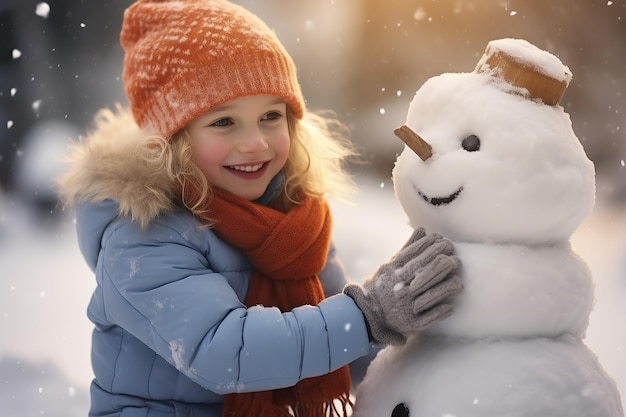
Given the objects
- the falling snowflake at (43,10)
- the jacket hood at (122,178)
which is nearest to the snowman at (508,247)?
the jacket hood at (122,178)

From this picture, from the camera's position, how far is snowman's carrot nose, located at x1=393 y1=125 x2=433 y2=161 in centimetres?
100

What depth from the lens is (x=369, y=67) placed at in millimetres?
2361

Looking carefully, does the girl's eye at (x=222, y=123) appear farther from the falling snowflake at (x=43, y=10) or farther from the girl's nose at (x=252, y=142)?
the falling snowflake at (x=43, y=10)

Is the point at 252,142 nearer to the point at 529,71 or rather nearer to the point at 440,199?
the point at 440,199

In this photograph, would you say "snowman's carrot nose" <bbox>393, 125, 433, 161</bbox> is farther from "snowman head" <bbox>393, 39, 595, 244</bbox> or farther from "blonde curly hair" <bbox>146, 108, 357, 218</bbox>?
"blonde curly hair" <bbox>146, 108, 357, 218</bbox>

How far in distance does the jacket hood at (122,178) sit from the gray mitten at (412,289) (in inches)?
15.1

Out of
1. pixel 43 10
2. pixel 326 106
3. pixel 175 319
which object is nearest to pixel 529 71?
pixel 175 319

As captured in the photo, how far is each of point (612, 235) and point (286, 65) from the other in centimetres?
110

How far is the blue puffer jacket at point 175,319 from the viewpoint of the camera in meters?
1.03

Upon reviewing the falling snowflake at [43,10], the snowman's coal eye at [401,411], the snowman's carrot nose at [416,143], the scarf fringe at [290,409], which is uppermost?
the snowman's carrot nose at [416,143]

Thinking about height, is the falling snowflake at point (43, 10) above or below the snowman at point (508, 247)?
below

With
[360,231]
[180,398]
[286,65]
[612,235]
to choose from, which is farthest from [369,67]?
[180,398]

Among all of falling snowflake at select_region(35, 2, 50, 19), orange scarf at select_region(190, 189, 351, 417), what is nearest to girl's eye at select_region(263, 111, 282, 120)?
orange scarf at select_region(190, 189, 351, 417)

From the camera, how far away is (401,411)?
1.00 meters
